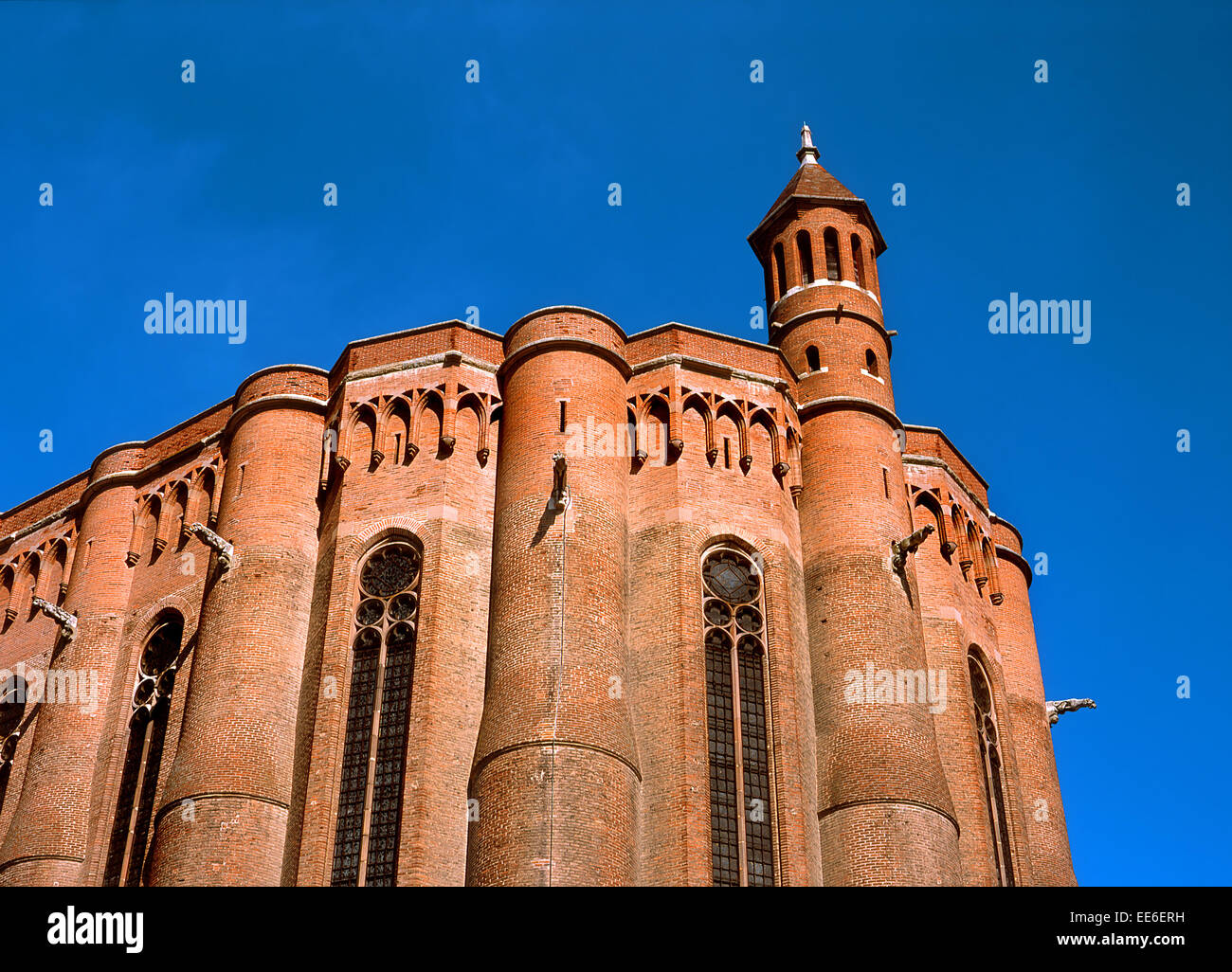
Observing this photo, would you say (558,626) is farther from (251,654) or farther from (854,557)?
(854,557)

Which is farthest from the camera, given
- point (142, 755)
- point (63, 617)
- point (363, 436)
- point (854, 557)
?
point (63, 617)

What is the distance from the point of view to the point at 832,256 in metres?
36.7

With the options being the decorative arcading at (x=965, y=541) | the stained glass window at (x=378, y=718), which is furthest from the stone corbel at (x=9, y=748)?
the decorative arcading at (x=965, y=541)

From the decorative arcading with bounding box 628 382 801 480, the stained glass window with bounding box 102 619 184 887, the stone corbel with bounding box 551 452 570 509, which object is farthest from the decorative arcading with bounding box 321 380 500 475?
the stained glass window with bounding box 102 619 184 887

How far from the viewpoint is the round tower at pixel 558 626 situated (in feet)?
81.9

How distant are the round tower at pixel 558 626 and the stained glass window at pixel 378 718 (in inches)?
67.0

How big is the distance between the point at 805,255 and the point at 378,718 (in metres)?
15.5

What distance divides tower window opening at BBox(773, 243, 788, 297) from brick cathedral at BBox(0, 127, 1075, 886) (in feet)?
3.07

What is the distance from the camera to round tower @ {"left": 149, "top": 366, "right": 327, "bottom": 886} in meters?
26.6

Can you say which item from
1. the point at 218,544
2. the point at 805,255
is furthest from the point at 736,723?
the point at 805,255

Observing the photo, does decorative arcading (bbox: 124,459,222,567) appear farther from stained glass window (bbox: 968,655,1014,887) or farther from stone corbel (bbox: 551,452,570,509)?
stained glass window (bbox: 968,655,1014,887)

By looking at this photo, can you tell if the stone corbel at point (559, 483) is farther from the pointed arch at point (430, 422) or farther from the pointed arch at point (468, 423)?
the pointed arch at point (430, 422)
